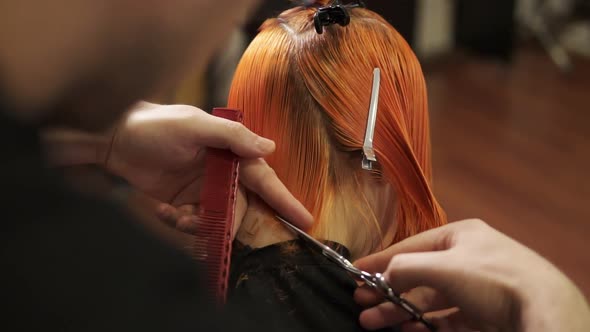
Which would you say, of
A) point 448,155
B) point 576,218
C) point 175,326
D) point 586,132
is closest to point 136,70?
point 175,326

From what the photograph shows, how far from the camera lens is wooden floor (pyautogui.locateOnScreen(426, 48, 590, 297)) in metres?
1.91

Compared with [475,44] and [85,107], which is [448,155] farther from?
[85,107]

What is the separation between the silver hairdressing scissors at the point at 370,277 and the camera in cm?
70

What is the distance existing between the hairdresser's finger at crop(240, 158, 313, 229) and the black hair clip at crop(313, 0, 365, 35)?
0.55 ft

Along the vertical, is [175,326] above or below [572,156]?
above

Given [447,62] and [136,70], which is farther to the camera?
[447,62]

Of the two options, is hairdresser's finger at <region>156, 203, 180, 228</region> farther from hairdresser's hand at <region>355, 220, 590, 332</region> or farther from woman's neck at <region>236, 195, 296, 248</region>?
hairdresser's hand at <region>355, 220, 590, 332</region>

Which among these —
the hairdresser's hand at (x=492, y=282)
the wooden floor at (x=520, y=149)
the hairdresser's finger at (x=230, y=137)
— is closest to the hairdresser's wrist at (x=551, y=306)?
the hairdresser's hand at (x=492, y=282)

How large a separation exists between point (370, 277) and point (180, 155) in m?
0.26

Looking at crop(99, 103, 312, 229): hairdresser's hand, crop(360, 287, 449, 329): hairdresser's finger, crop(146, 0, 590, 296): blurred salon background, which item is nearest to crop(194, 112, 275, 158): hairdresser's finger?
crop(99, 103, 312, 229): hairdresser's hand

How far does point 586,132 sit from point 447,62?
742mm

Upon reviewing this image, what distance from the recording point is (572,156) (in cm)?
232

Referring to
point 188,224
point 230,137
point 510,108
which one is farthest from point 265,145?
point 510,108

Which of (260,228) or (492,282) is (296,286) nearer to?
(260,228)
